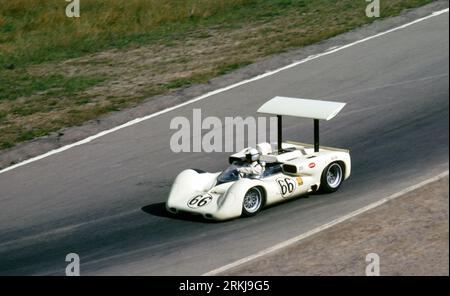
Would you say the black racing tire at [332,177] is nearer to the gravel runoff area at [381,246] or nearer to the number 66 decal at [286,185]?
the number 66 decal at [286,185]

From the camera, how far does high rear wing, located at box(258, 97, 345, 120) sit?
74.3 ft

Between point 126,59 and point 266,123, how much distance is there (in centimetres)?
663

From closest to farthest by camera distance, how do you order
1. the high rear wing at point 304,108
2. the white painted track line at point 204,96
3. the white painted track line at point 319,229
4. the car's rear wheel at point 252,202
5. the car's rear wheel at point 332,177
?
1. the white painted track line at point 319,229
2. the car's rear wheel at point 252,202
3. the high rear wing at point 304,108
4. the car's rear wheel at point 332,177
5. the white painted track line at point 204,96

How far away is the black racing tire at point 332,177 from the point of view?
22859mm

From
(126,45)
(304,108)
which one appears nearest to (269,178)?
(304,108)

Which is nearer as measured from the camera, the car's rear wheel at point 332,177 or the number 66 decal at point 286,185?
the number 66 decal at point 286,185

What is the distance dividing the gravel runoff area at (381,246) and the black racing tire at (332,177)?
1.77 metres

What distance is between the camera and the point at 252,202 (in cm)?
2191

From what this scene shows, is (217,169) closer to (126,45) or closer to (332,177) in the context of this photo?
(332,177)

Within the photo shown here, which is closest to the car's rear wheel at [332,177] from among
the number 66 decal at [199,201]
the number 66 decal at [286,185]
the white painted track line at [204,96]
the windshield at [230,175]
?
the number 66 decal at [286,185]

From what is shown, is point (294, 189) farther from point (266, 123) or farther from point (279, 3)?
point (279, 3)

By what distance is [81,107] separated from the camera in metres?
28.9

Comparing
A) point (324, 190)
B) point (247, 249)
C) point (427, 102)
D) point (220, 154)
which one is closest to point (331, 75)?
point (427, 102)

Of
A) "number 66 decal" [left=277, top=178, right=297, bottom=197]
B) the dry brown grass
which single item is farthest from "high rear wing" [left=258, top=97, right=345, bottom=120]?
the dry brown grass
